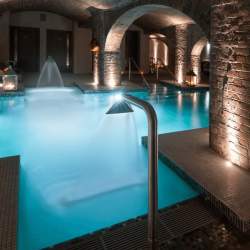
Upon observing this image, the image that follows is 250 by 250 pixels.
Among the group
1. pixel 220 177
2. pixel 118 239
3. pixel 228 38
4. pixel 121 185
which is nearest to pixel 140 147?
pixel 121 185

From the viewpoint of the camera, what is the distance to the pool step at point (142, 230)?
7.05 feet

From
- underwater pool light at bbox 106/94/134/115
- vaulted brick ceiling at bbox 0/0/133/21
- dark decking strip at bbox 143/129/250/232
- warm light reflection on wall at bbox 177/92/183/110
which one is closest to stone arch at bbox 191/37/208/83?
warm light reflection on wall at bbox 177/92/183/110

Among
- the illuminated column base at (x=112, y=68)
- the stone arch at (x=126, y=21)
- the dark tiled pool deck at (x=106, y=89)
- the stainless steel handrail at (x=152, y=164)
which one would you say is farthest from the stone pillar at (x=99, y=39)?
the stainless steel handrail at (x=152, y=164)

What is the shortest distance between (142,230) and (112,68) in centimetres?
863

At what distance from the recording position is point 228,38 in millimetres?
3346

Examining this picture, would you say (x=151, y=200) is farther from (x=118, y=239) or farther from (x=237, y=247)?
(x=237, y=247)

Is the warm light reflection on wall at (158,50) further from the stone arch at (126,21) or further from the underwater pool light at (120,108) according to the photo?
the underwater pool light at (120,108)

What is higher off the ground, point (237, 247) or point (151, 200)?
point (151, 200)

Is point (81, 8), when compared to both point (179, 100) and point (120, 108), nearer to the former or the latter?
point (179, 100)

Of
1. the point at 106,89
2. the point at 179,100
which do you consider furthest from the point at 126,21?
the point at 179,100

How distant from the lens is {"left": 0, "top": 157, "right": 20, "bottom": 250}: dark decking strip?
2076mm

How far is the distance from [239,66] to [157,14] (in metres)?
9.20

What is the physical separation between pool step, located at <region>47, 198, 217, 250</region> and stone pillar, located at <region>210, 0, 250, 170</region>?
999 mm

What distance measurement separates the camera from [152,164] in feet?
5.56
